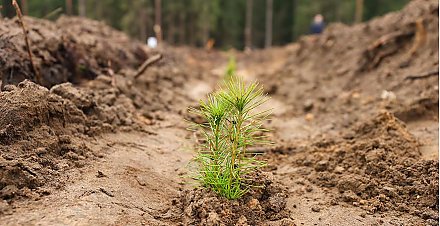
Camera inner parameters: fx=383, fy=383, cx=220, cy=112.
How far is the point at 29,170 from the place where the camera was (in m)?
3.22

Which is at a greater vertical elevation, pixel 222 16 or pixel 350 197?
pixel 222 16

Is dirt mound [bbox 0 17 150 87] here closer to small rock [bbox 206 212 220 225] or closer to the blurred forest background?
small rock [bbox 206 212 220 225]

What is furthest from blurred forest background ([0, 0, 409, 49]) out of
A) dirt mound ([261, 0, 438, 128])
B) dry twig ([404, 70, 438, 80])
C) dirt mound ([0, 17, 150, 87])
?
dry twig ([404, 70, 438, 80])

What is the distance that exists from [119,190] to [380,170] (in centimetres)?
278

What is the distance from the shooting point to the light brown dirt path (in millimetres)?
2846

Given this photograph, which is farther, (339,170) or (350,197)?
(339,170)

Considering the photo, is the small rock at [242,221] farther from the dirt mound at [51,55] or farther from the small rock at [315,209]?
the dirt mound at [51,55]

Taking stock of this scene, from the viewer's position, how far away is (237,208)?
3.21 m

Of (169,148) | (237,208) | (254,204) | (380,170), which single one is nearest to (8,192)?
(237,208)

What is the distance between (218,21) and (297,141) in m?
33.4

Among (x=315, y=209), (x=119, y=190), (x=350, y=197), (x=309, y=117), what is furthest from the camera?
(x=309, y=117)

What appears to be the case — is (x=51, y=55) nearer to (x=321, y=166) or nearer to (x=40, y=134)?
(x=40, y=134)

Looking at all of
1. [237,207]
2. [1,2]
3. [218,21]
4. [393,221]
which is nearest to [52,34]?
[1,2]

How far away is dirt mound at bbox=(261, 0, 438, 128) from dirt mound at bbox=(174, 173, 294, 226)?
3.61 metres
